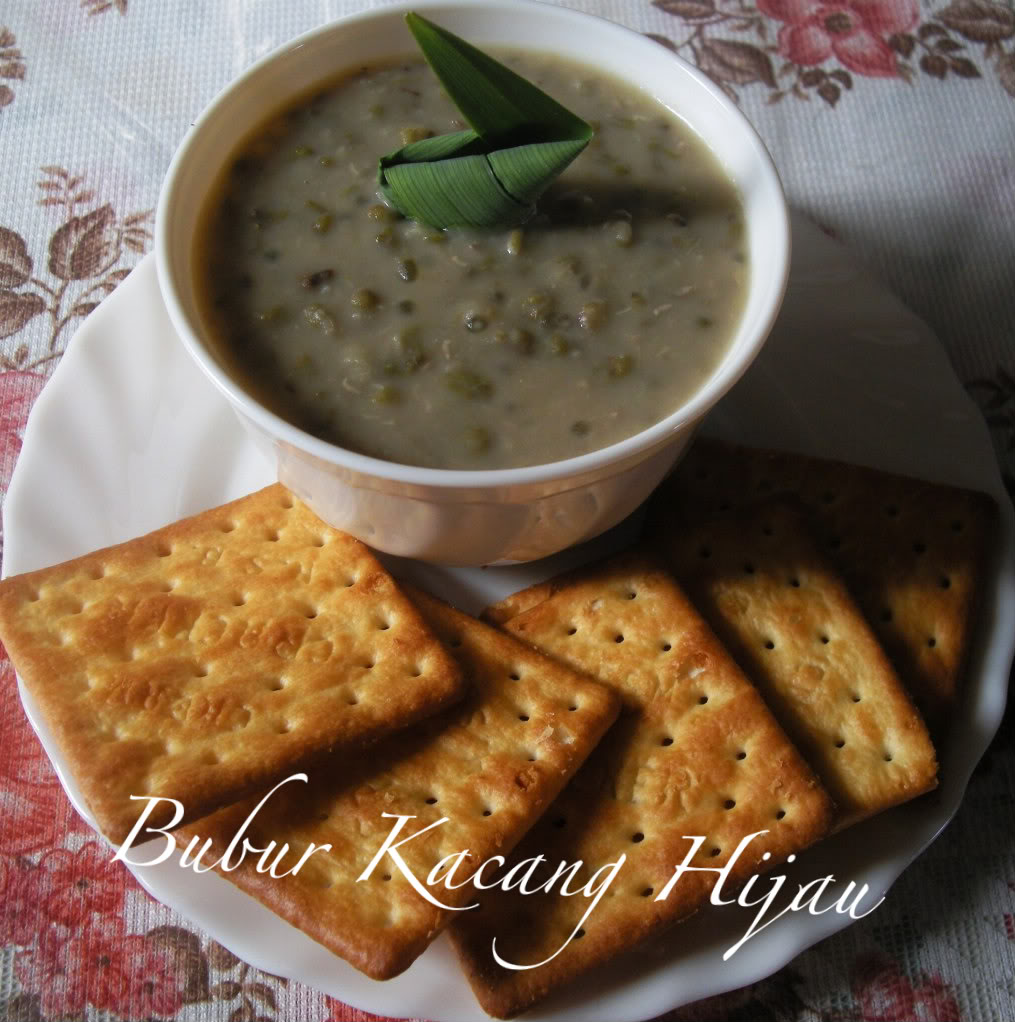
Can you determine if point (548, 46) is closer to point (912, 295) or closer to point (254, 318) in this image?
point (254, 318)

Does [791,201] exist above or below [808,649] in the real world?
above

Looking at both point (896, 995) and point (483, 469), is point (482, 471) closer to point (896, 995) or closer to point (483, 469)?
point (483, 469)

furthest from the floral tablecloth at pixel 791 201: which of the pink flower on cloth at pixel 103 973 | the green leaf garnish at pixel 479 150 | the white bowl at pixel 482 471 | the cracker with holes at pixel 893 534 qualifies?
the green leaf garnish at pixel 479 150

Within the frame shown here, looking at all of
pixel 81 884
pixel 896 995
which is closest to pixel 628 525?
pixel 896 995

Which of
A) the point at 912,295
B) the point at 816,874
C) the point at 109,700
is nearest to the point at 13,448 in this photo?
the point at 109,700

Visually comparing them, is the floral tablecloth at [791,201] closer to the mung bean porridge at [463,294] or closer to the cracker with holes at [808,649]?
the cracker with holes at [808,649]

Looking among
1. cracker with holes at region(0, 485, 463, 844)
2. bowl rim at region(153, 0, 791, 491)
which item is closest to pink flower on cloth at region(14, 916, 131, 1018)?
cracker with holes at region(0, 485, 463, 844)
